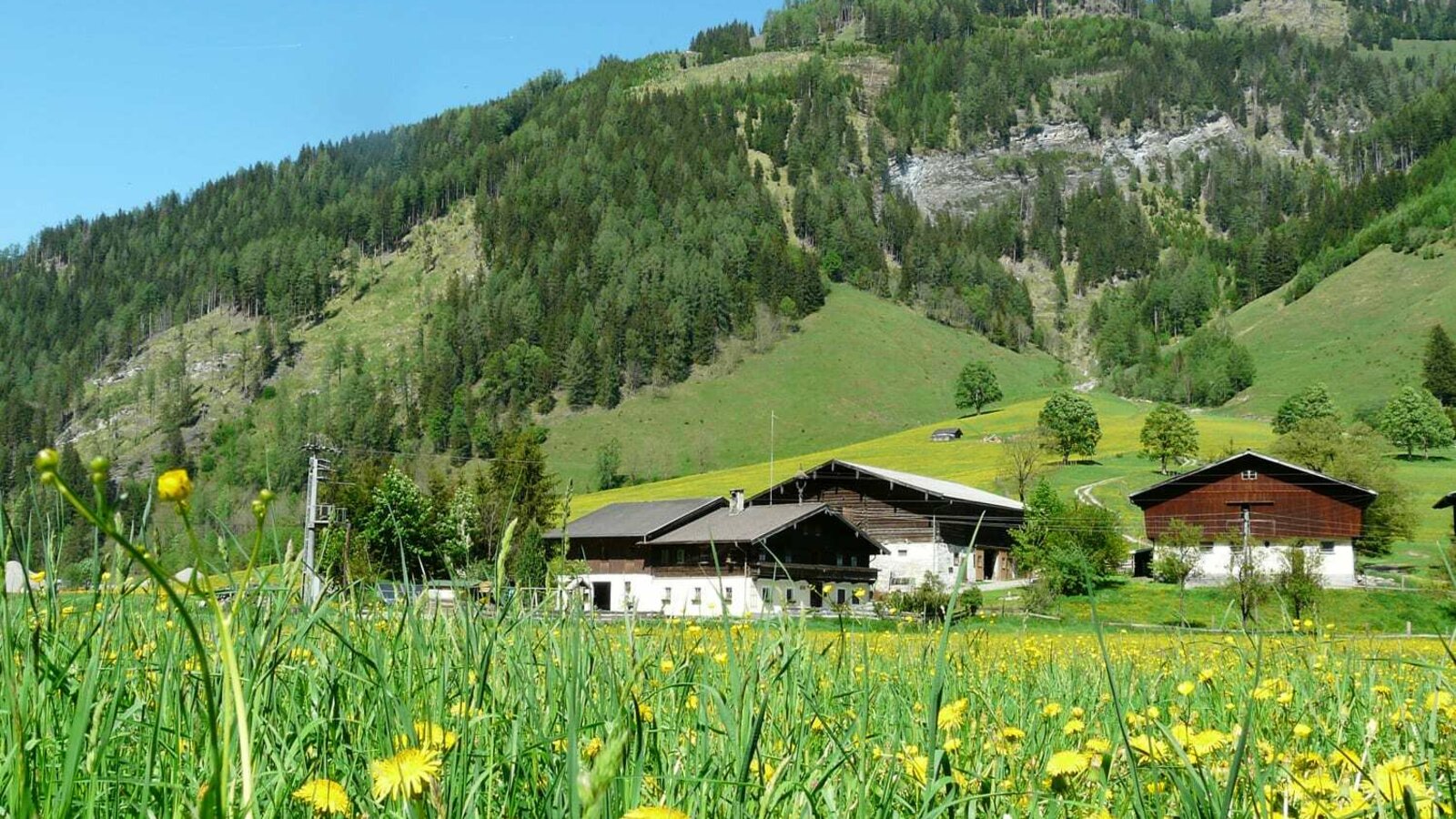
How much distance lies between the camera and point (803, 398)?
164875 millimetres

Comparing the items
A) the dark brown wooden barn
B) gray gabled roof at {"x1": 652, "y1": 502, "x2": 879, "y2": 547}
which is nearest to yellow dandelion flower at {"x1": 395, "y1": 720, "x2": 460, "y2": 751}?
gray gabled roof at {"x1": 652, "y1": 502, "x2": 879, "y2": 547}

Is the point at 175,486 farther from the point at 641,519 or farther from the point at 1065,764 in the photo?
the point at 641,519

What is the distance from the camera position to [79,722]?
44.3 inches

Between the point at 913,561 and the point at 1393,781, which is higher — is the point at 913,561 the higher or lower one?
the lower one

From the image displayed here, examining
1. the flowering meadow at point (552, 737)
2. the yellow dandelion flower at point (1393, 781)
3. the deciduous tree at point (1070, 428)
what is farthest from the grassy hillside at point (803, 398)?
the yellow dandelion flower at point (1393, 781)

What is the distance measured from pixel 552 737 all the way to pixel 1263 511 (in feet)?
247

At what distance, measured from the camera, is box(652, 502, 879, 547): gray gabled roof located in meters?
55.7

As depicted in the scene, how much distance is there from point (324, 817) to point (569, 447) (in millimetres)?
153614

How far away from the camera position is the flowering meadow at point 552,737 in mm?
1355

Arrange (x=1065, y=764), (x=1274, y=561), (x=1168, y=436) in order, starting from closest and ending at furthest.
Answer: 1. (x=1065, y=764)
2. (x=1274, y=561)
3. (x=1168, y=436)

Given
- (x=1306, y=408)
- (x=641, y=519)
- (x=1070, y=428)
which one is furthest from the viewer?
(x=1306, y=408)

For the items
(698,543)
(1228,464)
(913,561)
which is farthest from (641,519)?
(1228,464)

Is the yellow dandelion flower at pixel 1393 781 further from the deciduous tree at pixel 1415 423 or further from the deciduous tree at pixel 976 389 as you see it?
the deciduous tree at pixel 976 389

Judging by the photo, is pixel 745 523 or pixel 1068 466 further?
pixel 1068 466
